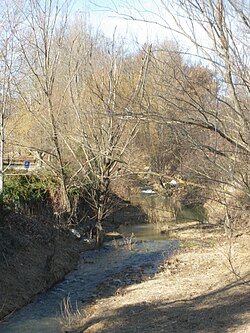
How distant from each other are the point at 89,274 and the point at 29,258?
166 centimetres

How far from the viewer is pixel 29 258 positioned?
459 inches

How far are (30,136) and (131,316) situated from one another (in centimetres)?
1455

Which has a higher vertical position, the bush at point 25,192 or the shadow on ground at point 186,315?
the bush at point 25,192

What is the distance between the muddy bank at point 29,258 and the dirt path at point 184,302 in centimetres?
162

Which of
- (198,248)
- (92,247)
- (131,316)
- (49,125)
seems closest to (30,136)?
(49,125)

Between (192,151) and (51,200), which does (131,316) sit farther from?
(51,200)

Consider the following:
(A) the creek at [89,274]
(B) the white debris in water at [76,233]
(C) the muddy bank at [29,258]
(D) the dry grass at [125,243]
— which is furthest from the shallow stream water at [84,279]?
(B) the white debris in water at [76,233]

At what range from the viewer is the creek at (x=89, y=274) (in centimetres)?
852

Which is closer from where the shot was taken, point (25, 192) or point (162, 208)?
point (25, 192)

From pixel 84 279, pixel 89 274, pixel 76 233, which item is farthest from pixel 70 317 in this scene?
pixel 76 233

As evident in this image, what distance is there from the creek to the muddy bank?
241 mm

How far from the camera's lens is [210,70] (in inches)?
205

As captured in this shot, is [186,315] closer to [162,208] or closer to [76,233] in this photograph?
[76,233]

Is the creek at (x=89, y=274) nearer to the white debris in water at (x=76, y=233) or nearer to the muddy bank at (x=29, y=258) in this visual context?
the muddy bank at (x=29, y=258)
